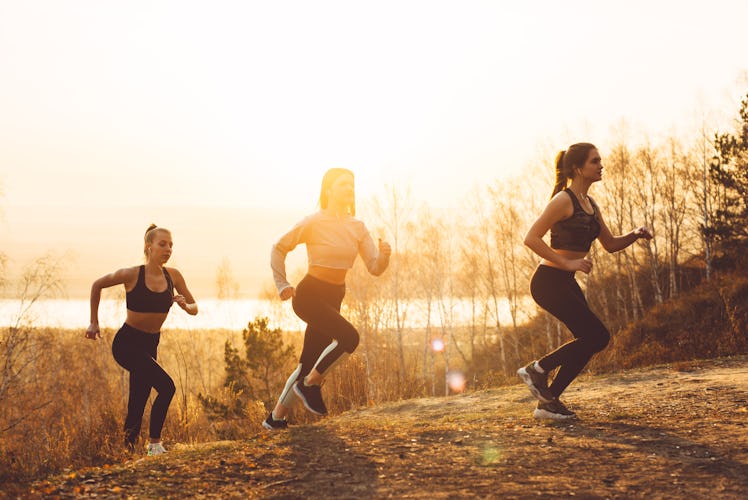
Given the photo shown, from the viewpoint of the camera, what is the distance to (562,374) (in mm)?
5578

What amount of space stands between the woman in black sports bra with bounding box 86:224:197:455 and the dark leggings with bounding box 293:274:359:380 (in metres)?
1.13

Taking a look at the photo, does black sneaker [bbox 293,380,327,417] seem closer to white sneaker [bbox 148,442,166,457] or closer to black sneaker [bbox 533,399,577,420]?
white sneaker [bbox 148,442,166,457]

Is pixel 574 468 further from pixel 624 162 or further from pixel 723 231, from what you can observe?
pixel 624 162

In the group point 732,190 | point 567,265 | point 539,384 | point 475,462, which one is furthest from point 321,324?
point 732,190

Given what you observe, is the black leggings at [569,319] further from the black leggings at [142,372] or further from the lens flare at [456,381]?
the lens flare at [456,381]

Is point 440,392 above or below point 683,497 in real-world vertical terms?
below

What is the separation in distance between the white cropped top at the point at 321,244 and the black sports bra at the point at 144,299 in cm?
101

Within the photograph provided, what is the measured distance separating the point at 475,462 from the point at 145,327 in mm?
3170

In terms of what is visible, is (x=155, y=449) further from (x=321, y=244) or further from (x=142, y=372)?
(x=321, y=244)

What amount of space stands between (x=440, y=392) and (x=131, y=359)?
34.6m

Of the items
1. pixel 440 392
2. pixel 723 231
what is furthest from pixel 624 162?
pixel 440 392

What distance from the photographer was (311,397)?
5.94 m

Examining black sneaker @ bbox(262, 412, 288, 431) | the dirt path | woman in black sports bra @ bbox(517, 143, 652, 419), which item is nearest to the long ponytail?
woman in black sports bra @ bbox(517, 143, 652, 419)

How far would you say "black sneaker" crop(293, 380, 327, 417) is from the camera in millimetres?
5906
